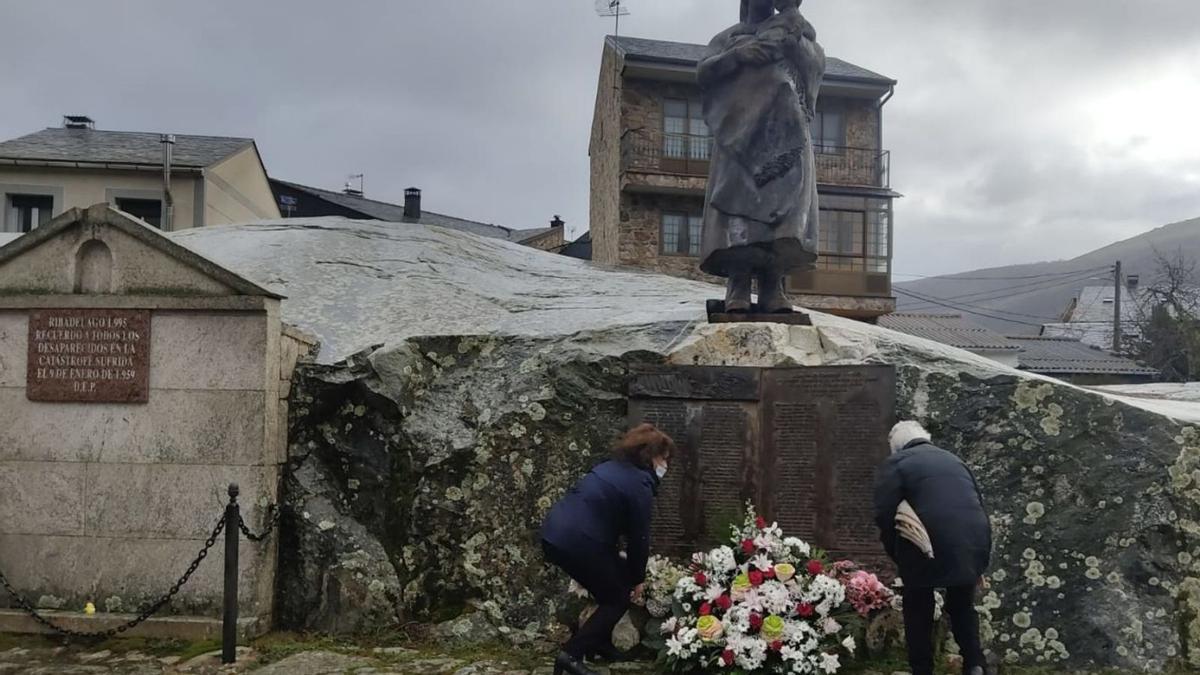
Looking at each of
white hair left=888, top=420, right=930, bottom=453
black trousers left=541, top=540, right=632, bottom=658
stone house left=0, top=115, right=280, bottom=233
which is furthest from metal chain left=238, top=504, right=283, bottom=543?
stone house left=0, top=115, right=280, bottom=233

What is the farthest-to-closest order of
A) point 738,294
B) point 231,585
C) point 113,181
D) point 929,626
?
point 113,181 → point 738,294 → point 231,585 → point 929,626

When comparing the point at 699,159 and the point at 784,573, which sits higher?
the point at 699,159

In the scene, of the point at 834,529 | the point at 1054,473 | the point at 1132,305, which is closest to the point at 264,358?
the point at 834,529

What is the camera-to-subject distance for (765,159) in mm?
6938

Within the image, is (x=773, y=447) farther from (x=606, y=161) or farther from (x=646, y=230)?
(x=606, y=161)

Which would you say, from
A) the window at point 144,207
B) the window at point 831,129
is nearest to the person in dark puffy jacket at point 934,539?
the window at point 144,207

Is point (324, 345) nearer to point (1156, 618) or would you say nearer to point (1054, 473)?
point (1054, 473)

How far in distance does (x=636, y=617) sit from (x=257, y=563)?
8.27 feet

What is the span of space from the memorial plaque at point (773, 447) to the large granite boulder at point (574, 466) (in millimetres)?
247

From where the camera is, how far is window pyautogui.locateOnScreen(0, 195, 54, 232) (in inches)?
952

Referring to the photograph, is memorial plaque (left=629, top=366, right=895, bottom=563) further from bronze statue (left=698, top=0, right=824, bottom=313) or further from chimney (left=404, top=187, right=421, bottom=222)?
chimney (left=404, top=187, right=421, bottom=222)

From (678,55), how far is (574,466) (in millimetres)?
22309

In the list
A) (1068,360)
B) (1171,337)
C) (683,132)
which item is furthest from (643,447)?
(1171,337)

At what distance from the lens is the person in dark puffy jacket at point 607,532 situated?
5066 mm
